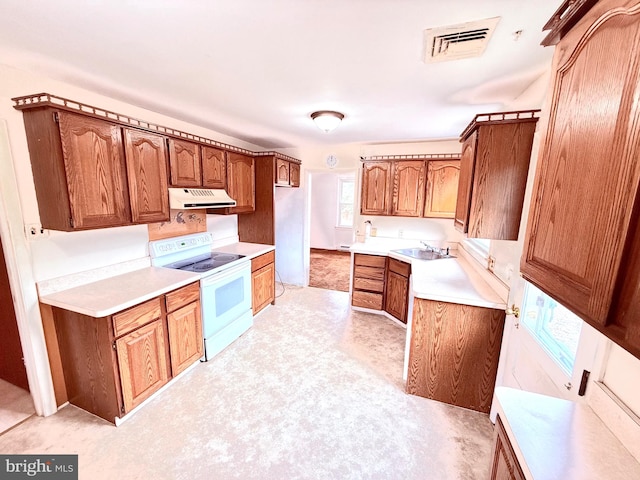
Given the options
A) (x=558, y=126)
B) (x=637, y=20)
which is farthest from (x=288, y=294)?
(x=637, y=20)

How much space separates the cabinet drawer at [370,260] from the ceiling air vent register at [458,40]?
2318mm

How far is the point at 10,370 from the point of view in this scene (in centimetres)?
212

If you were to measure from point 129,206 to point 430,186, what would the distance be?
320 cm

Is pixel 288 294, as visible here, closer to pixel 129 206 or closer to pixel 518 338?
pixel 129 206

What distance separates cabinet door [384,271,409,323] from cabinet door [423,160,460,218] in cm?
93

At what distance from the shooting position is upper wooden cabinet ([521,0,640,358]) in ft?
1.98

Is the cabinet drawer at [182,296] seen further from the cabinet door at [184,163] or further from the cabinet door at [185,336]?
the cabinet door at [184,163]

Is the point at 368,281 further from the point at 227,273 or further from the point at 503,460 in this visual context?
the point at 503,460

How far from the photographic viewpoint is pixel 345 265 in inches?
239

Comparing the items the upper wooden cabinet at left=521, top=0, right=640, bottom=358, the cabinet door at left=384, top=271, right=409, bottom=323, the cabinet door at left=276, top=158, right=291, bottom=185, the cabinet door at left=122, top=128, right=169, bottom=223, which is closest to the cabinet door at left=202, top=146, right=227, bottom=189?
the cabinet door at left=122, top=128, right=169, bottom=223

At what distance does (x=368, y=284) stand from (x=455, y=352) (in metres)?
1.63

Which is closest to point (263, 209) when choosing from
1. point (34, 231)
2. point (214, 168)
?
point (214, 168)

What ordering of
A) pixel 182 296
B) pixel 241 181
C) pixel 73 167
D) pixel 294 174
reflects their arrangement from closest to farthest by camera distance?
pixel 73 167
pixel 182 296
pixel 241 181
pixel 294 174

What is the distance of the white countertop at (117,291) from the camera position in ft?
5.57
